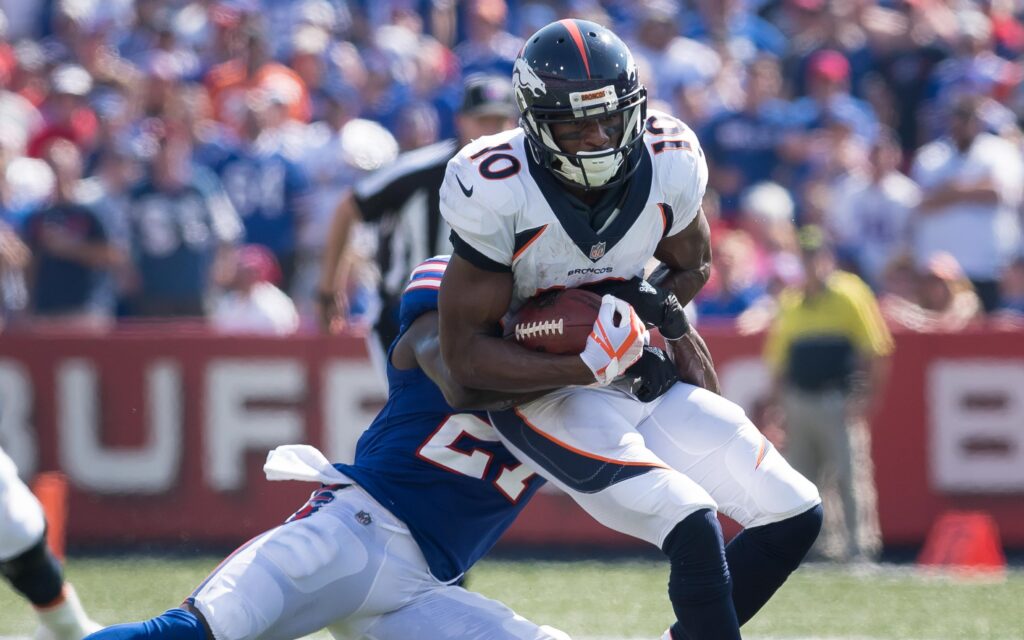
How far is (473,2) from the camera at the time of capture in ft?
36.7

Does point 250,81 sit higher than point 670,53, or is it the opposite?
point 250,81

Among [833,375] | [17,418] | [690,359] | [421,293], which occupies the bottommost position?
[833,375]

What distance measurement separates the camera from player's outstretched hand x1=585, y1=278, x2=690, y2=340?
3760 millimetres

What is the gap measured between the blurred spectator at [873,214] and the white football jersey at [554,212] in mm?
5734

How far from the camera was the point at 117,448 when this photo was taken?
27.3ft

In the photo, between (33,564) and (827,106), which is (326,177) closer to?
(827,106)

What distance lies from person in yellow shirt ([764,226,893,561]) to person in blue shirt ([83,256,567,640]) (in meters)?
4.25

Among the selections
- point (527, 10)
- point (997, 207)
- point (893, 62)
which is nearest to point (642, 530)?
point (997, 207)

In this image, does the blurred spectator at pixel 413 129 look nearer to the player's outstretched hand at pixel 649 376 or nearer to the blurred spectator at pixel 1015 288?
the blurred spectator at pixel 1015 288

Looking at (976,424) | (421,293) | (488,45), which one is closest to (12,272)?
(488,45)

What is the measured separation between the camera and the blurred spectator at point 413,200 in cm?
554

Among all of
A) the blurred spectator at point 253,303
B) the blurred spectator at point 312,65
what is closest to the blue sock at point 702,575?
the blurred spectator at point 253,303

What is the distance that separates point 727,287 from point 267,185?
2911mm

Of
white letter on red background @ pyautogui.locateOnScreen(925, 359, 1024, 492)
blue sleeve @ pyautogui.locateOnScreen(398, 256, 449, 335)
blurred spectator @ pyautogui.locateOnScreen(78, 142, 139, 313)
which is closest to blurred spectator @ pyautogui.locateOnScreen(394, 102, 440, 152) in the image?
blurred spectator @ pyautogui.locateOnScreen(78, 142, 139, 313)
